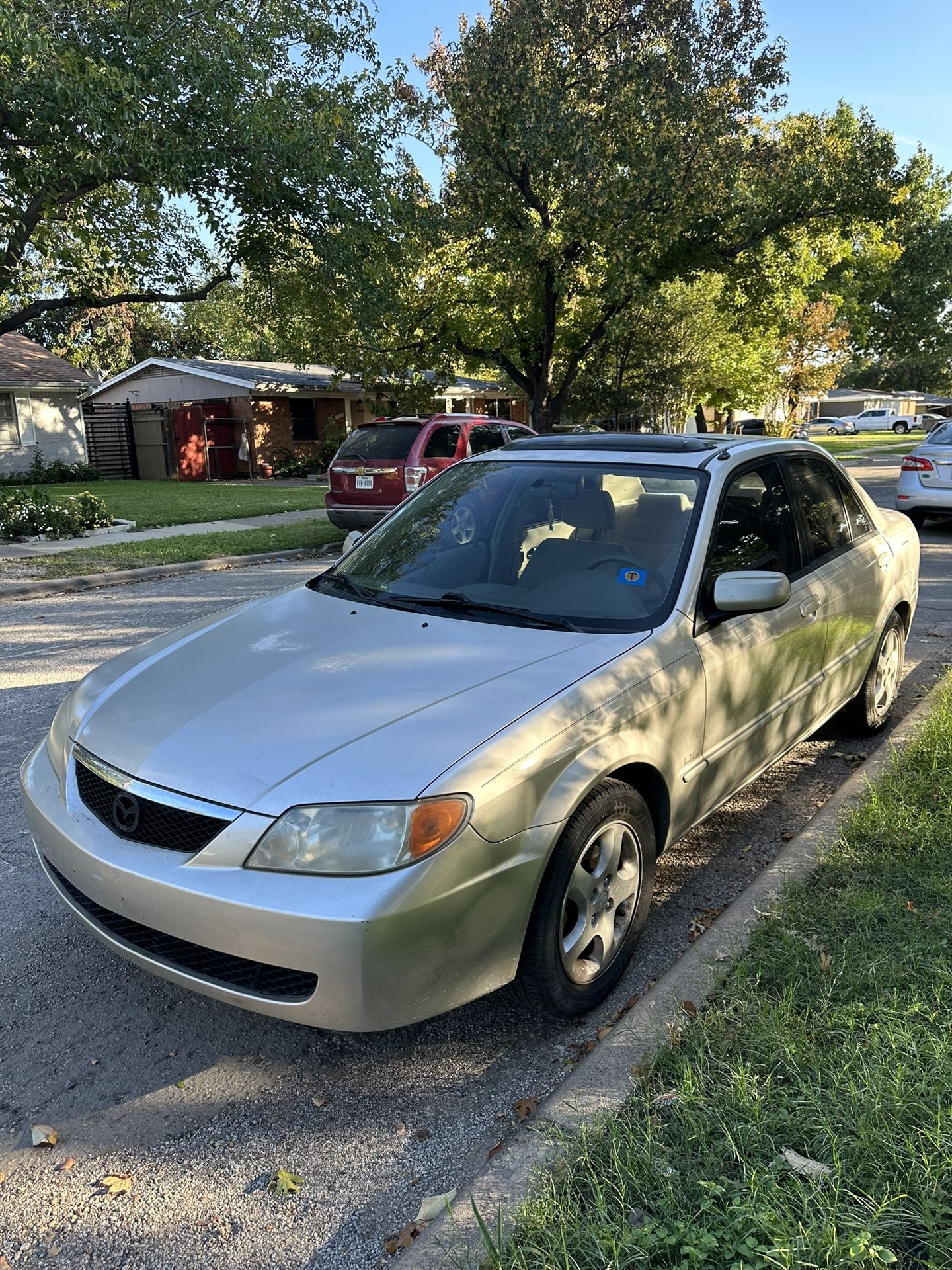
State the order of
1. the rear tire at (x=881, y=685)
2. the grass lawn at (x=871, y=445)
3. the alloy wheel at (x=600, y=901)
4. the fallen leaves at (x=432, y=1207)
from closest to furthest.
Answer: the fallen leaves at (x=432, y=1207) < the alloy wheel at (x=600, y=901) < the rear tire at (x=881, y=685) < the grass lawn at (x=871, y=445)

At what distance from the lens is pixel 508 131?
54.9 ft

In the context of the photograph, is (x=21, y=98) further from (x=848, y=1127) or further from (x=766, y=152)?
(x=766, y=152)

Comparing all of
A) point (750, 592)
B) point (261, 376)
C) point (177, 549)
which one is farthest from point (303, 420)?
point (750, 592)

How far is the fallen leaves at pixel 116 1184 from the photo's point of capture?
7.47 ft

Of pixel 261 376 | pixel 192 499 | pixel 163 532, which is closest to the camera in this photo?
pixel 163 532

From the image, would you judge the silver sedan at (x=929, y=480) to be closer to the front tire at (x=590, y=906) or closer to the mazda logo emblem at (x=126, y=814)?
the front tire at (x=590, y=906)

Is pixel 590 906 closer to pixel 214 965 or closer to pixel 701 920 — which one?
pixel 701 920

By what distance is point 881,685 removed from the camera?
529cm

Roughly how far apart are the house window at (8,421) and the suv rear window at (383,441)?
1876 centimetres

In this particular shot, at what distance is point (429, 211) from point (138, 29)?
617 cm

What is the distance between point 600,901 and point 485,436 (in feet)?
38.8

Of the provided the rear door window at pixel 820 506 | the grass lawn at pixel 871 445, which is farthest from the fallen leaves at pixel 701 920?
the grass lawn at pixel 871 445

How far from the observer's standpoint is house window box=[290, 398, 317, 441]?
101 feet

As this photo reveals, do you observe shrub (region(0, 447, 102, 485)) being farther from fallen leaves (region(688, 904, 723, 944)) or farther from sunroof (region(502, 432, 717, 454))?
fallen leaves (region(688, 904, 723, 944))
